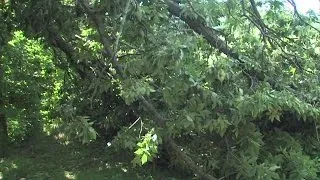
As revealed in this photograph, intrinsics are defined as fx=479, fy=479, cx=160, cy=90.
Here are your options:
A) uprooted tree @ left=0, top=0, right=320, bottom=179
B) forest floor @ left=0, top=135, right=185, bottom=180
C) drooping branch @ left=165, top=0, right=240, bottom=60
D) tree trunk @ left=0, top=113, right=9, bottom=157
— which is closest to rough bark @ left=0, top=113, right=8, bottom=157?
tree trunk @ left=0, top=113, right=9, bottom=157

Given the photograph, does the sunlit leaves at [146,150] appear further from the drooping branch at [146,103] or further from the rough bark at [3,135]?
the rough bark at [3,135]

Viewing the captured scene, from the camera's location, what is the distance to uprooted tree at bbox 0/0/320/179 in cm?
→ 444

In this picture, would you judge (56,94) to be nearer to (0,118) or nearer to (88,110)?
(0,118)

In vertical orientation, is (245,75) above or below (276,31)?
below

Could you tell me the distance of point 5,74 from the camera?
8.03 meters

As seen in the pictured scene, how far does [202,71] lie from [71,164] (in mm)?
4188

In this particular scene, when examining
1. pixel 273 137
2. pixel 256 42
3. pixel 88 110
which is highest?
pixel 256 42

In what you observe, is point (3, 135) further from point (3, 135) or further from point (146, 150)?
point (146, 150)

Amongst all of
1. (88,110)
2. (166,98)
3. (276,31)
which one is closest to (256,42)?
(276,31)

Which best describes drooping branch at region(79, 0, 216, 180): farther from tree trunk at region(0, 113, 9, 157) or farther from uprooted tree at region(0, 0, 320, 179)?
tree trunk at region(0, 113, 9, 157)

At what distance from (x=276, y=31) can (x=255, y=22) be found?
695 millimetres

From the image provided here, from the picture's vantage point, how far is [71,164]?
798cm

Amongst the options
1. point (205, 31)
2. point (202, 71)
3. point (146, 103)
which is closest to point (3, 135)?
point (146, 103)

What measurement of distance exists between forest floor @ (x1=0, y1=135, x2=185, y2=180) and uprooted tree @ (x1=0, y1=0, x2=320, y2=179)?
1448 mm
